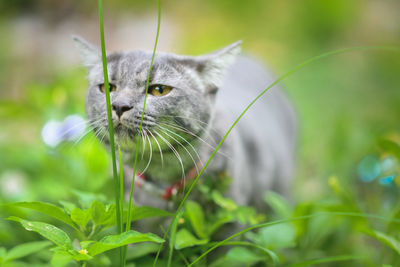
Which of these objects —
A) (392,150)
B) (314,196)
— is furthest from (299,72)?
(392,150)

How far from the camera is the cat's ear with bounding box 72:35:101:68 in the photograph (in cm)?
151

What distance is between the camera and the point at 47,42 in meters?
3.93

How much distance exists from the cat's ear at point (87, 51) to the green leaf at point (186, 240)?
780 millimetres

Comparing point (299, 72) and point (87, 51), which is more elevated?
point (299, 72)

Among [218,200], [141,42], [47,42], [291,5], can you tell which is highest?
[291,5]

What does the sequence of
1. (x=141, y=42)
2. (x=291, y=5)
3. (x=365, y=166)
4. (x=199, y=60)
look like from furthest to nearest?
1. (x=291, y=5)
2. (x=141, y=42)
3. (x=365, y=166)
4. (x=199, y=60)

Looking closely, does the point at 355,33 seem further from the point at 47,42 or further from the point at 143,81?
the point at 143,81

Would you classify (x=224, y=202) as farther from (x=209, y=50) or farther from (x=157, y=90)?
(x=209, y=50)

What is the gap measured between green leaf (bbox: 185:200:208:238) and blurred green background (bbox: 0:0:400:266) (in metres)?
0.55

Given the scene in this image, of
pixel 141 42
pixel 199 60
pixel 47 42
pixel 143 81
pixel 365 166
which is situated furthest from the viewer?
pixel 141 42

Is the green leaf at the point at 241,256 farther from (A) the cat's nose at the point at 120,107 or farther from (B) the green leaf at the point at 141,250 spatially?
(A) the cat's nose at the point at 120,107

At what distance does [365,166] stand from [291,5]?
3731 mm

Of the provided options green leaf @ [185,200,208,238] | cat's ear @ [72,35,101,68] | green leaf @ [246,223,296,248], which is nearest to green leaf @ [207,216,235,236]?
green leaf @ [185,200,208,238]

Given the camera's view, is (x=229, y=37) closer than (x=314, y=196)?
No
